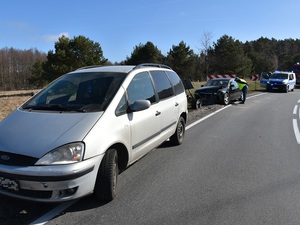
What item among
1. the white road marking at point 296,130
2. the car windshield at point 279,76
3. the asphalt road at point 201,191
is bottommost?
the white road marking at point 296,130

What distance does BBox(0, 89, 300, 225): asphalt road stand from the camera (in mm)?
3729

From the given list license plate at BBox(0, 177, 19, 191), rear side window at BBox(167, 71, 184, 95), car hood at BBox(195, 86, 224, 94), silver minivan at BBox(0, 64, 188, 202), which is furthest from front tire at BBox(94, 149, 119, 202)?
car hood at BBox(195, 86, 224, 94)

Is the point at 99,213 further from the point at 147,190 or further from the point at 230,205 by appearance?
the point at 230,205

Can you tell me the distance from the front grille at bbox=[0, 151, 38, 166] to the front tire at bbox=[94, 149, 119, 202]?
835mm

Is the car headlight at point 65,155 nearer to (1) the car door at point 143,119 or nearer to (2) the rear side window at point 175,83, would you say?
(1) the car door at point 143,119

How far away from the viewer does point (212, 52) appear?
63.3 meters

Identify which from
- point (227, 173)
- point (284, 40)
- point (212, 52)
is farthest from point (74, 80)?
point (284, 40)

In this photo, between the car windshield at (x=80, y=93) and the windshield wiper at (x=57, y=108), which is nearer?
the windshield wiper at (x=57, y=108)

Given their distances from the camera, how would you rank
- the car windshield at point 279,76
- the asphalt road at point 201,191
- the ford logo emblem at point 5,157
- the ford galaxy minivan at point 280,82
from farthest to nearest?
the car windshield at point 279,76, the ford galaxy minivan at point 280,82, the asphalt road at point 201,191, the ford logo emblem at point 5,157

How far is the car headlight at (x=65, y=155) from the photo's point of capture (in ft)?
11.4

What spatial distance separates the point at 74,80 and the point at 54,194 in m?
2.20

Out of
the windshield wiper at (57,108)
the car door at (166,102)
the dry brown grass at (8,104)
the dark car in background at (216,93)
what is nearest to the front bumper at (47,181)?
the windshield wiper at (57,108)

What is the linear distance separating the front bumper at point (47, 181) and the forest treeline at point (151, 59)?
41.3m

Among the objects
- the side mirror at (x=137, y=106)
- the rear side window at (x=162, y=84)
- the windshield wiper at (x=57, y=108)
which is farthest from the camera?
the rear side window at (x=162, y=84)
